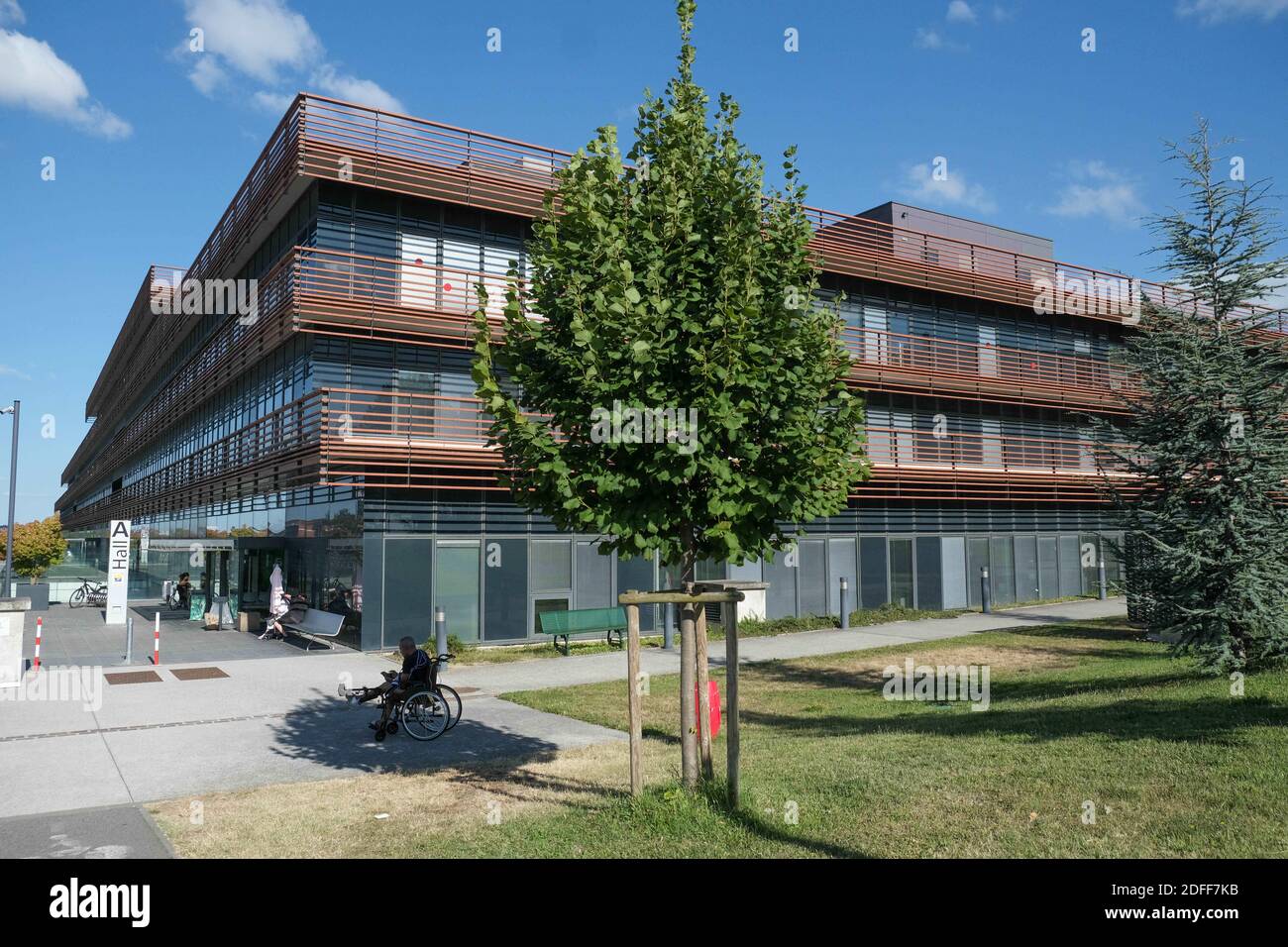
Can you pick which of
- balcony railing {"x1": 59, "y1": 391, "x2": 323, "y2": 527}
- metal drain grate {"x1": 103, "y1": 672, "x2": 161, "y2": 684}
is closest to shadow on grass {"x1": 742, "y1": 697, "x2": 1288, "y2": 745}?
metal drain grate {"x1": 103, "y1": 672, "x2": 161, "y2": 684}

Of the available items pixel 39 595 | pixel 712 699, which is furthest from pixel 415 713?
pixel 39 595

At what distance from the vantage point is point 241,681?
15969 mm

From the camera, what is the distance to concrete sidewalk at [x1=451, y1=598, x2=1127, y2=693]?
54.0 feet

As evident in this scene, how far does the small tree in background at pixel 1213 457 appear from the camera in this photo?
11484 mm

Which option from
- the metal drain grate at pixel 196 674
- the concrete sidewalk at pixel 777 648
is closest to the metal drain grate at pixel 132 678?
the metal drain grate at pixel 196 674

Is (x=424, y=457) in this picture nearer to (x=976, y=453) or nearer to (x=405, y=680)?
(x=405, y=680)

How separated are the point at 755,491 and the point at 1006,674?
10314 mm

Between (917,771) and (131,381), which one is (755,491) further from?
(131,381)

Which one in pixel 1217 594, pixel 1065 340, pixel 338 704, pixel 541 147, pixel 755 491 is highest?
pixel 541 147

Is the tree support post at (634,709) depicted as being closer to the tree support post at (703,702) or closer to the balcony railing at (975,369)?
the tree support post at (703,702)

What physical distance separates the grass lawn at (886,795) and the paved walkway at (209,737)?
638 mm

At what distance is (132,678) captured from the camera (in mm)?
16297
